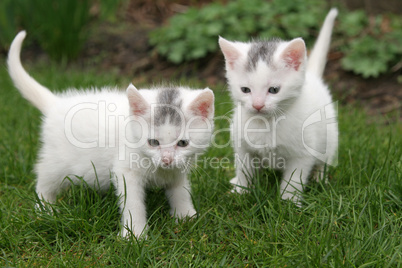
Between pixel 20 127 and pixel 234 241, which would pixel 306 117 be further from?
pixel 20 127

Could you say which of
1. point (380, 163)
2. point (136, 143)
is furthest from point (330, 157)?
point (136, 143)

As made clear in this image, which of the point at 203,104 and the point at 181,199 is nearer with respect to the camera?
the point at 203,104

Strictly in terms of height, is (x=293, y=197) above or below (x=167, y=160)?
below

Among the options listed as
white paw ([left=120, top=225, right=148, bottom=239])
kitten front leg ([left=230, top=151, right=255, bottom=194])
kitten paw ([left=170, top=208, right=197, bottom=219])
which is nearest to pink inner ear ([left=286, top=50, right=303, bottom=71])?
kitten front leg ([left=230, top=151, right=255, bottom=194])

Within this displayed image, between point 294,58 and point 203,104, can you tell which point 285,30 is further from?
point 203,104

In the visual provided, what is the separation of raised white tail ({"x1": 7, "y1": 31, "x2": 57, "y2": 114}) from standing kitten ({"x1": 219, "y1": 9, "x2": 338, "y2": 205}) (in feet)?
4.32

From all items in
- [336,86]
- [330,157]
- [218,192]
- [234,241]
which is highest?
[336,86]

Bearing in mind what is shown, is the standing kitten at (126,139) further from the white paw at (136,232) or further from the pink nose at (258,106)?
the pink nose at (258,106)

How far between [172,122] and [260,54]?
2.51ft

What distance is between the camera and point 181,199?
3051 millimetres

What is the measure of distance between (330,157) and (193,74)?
2.95 m

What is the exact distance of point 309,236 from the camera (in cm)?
249

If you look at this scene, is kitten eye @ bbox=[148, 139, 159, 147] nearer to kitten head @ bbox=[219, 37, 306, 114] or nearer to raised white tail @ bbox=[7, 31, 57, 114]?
kitten head @ bbox=[219, 37, 306, 114]

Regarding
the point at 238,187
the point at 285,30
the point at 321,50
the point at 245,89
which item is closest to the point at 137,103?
the point at 245,89
